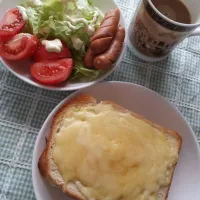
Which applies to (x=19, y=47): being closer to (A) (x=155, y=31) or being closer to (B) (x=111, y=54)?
(B) (x=111, y=54)

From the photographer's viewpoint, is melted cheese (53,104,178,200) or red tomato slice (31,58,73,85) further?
red tomato slice (31,58,73,85)

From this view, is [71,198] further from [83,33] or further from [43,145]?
[83,33]

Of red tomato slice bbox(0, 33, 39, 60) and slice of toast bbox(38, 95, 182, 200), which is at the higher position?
red tomato slice bbox(0, 33, 39, 60)

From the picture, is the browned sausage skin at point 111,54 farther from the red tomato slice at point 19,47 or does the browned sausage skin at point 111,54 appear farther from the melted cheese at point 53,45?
the red tomato slice at point 19,47

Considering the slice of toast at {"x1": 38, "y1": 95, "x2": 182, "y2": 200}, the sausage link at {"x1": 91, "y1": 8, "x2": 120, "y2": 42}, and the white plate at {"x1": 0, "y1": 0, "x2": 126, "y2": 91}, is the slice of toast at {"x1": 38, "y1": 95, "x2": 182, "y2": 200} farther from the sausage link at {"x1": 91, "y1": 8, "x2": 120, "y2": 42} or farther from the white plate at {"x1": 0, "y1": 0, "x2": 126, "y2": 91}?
the sausage link at {"x1": 91, "y1": 8, "x2": 120, "y2": 42}

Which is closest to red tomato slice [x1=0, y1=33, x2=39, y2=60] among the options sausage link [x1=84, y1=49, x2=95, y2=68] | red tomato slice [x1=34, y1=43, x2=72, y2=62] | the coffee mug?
red tomato slice [x1=34, y1=43, x2=72, y2=62]

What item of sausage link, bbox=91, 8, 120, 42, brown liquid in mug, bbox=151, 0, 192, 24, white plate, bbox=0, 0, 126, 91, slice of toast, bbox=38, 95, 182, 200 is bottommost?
slice of toast, bbox=38, 95, 182, 200

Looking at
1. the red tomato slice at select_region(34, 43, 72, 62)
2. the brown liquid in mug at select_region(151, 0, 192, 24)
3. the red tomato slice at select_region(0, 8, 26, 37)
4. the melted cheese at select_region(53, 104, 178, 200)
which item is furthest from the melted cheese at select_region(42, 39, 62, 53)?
the brown liquid in mug at select_region(151, 0, 192, 24)

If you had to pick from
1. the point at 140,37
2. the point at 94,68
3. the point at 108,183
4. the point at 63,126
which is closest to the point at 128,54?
the point at 140,37
